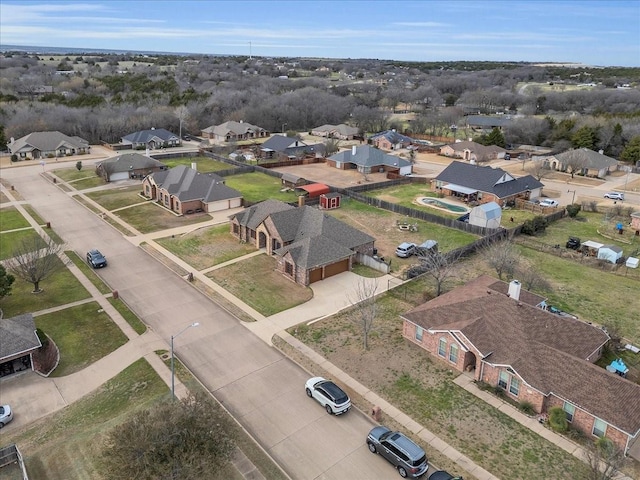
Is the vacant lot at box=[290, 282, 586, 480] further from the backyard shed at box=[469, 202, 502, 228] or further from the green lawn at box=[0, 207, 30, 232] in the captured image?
the green lawn at box=[0, 207, 30, 232]

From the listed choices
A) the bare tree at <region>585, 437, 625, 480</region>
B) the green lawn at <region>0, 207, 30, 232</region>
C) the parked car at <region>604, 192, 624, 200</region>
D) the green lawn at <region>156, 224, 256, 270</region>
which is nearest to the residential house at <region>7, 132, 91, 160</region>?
the green lawn at <region>0, 207, 30, 232</region>

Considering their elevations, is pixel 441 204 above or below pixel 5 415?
above

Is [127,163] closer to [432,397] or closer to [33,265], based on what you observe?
[33,265]

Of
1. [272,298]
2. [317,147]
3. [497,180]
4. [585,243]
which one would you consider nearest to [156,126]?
[317,147]

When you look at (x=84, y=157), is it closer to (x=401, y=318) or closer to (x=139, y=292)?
(x=139, y=292)

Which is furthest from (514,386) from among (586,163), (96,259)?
(586,163)
